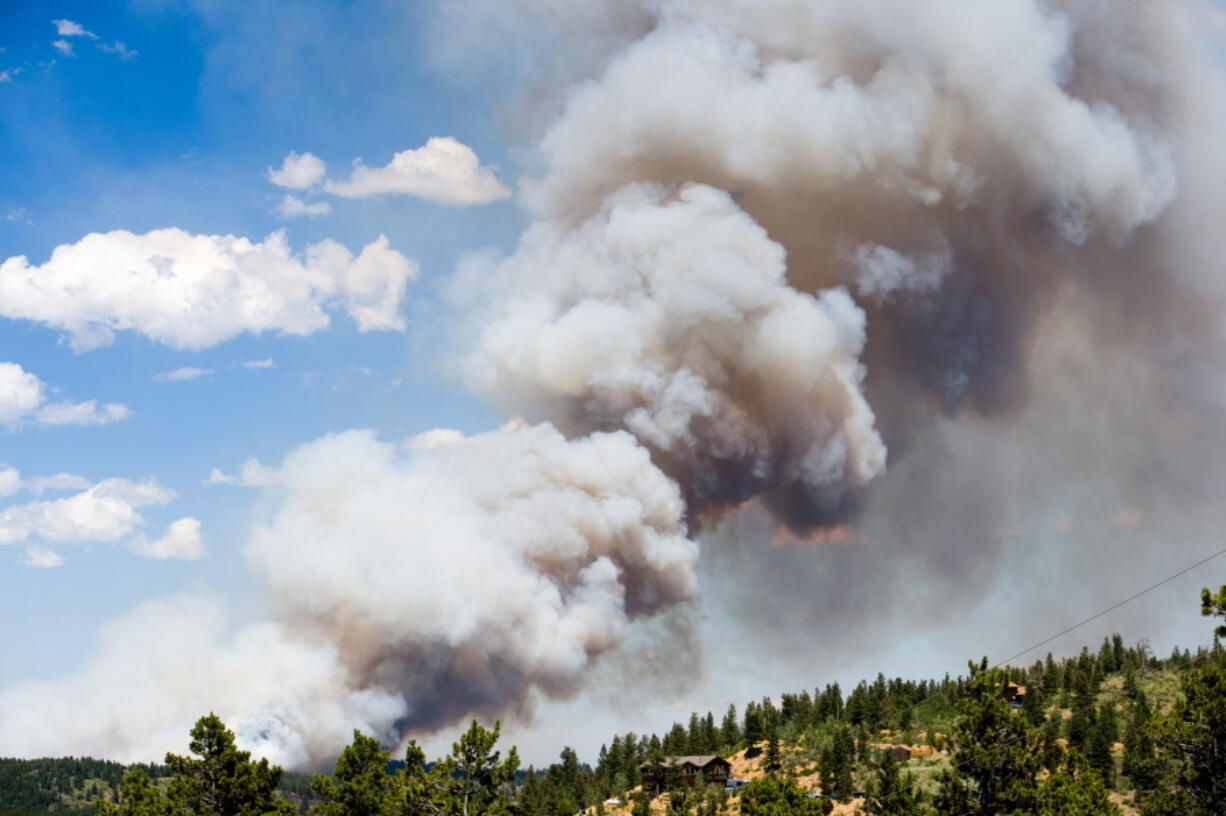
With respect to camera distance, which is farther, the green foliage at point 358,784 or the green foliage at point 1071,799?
the green foliage at point 358,784

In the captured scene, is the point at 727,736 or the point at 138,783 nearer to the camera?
the point at 138,783

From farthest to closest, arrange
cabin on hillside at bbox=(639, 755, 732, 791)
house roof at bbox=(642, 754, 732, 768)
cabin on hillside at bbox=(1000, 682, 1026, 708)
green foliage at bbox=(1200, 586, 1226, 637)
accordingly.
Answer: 1. cabin on hillside at bbox=(1000, 682, 1026, 708)
2. house roof at bbox=(642, 754, 732, 768)
3. cabin on hillside at bbox=(639, 755, 732, 791)
4. green foliage at bbox=(1200, 586, 1226, 637)

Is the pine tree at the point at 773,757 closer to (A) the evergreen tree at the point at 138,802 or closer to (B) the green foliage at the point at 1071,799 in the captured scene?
(B) the green foliage at the point at 1071,799

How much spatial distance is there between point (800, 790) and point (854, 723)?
3254 inches

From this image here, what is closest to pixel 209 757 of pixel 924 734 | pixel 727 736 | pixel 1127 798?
pixel 1127 798

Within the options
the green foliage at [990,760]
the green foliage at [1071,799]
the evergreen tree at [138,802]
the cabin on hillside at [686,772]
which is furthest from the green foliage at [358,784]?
the cabin on hillside at [686,772]

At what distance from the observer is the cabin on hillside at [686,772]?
132 m

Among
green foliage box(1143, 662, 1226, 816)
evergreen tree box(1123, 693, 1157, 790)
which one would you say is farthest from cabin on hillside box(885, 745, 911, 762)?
green foliage box(1143, 662, 1226, 816)

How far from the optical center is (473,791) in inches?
2137

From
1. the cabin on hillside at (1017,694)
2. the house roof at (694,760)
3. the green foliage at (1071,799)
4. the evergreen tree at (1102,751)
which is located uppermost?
the cabin on hillside at (1017,694)

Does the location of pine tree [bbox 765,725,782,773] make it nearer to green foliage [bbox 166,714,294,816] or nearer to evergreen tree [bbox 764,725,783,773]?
evergreen tree [bbox 764,725,783,773]

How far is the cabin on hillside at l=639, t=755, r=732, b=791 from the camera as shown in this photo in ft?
432

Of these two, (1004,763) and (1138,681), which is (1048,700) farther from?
(1004,763)

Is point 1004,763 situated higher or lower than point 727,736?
lower
